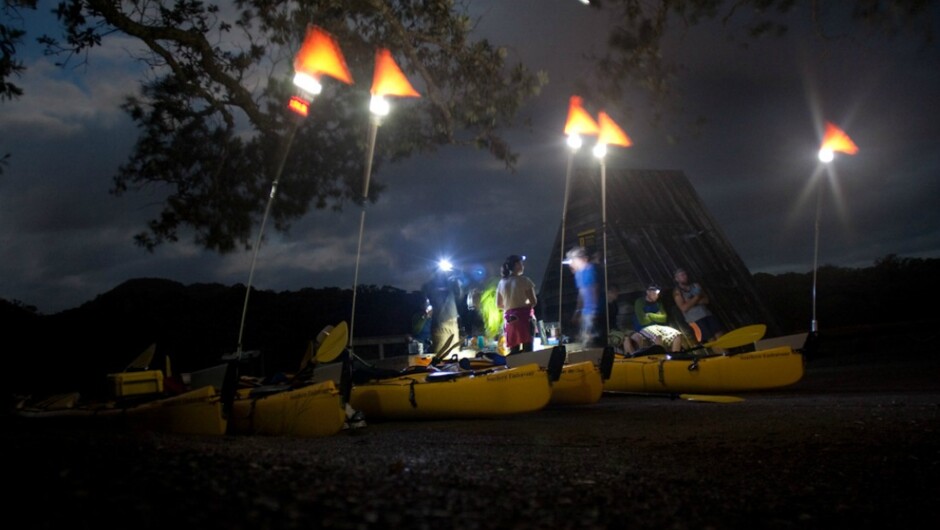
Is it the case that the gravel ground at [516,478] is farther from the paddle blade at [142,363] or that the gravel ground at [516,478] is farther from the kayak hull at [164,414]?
the paddle blade at [142,363]

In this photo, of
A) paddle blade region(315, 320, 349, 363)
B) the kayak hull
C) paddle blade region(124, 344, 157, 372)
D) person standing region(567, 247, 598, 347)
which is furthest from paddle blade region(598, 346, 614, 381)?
paddle blade region(124, 344, 157, 372)

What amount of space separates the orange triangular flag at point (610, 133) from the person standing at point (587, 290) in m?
3.98

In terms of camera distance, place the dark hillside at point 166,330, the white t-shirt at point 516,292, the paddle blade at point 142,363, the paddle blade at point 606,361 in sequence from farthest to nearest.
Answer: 1. the dark hillside at point 166,330
2. the white t-shirt at point 516,292
3. the paddle blade at point 606,361
4. the paddle blade at point 142,363

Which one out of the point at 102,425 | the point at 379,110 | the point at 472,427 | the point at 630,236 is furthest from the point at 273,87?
the point at 630,236

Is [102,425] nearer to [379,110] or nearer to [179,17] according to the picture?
[379,110]

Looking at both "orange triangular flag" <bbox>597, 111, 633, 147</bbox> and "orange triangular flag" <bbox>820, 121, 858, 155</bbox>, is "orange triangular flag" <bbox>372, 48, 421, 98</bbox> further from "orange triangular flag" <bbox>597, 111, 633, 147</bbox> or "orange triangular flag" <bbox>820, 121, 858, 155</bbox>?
"orange triangular flag" <bbox>820, 121, 858, 155</bbox>

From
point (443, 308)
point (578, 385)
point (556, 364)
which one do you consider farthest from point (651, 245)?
point (556, 364)

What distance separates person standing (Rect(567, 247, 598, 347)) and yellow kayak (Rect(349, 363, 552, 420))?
5194 mm

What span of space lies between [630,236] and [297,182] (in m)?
9.12

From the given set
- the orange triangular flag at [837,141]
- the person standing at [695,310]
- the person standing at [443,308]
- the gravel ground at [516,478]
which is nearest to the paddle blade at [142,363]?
the gravel ground at [516,478]

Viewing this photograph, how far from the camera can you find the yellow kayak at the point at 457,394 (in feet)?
21.3

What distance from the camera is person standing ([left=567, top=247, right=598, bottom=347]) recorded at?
1184 cm

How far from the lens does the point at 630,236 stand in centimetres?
1548

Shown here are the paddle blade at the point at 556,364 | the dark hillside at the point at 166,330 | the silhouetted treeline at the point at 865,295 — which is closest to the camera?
the paddle blade at the point at 556,364
